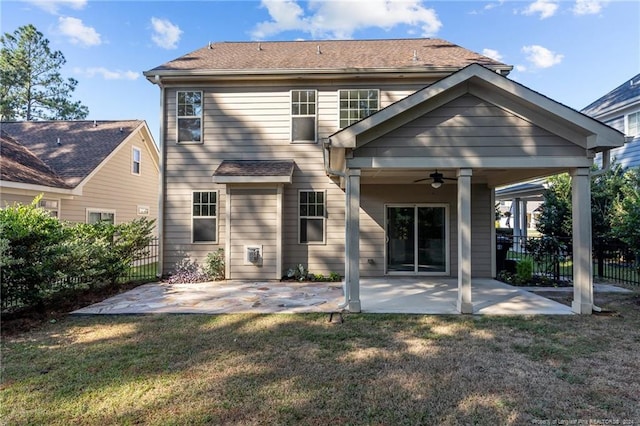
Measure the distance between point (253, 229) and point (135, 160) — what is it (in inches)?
374

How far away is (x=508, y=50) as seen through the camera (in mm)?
12789

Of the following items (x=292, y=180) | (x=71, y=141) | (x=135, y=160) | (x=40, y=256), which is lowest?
(x=40, y=256)

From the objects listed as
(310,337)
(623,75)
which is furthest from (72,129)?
(623,75)

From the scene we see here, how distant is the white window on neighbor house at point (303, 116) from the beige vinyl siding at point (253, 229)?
1.90m

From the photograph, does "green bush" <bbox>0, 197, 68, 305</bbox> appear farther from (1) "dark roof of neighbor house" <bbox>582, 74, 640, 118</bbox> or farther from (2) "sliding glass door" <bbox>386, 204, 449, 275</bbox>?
(1) "dark roof of neighbor house" <bbox>582, 74, 640, 118</bbox>

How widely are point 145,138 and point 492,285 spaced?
52.1ft

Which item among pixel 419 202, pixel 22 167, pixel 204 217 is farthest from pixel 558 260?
pixel 22 167

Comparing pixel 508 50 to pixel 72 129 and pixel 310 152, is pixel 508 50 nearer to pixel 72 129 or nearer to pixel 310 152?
pixel 310 152

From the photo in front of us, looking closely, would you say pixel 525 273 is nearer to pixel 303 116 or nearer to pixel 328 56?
pixel 303 116

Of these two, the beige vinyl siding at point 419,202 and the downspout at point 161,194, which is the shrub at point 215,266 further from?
the beige vinyl siding at point 419,202

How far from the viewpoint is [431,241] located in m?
9.30

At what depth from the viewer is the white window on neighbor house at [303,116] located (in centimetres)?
946

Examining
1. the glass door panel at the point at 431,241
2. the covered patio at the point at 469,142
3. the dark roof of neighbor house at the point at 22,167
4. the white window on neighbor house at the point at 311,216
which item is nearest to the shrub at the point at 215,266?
the white window on neighbor house at the point at 311,216

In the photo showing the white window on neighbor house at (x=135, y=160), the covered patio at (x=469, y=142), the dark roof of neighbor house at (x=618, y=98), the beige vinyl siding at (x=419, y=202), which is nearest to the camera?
the covered patio at (x=469, y=142)
